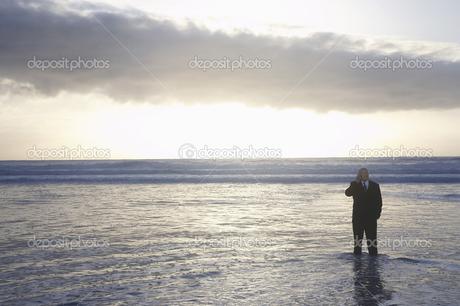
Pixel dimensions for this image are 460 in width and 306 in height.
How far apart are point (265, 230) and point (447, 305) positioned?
22.6 feet

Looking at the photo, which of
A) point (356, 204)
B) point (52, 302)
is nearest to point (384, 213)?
point (356, 204)

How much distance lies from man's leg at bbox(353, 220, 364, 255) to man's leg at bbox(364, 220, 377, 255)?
0.13 meters

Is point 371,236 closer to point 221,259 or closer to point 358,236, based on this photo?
point 358,236

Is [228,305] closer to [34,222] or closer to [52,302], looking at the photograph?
[52,302]

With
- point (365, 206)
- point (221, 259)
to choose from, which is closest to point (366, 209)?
point (365, 206)

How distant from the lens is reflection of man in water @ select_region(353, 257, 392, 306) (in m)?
6.41

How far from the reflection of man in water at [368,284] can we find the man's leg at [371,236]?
433 millimetres

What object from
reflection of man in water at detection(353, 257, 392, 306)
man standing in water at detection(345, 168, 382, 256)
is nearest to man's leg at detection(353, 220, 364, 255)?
man standing in water at detection(345, 168, 382, 256)

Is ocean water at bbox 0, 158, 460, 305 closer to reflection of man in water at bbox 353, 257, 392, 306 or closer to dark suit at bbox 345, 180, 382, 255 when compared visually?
reflection of man in water at bbox 353, 257, 392, 306

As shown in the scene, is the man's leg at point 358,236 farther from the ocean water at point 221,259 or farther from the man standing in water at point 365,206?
the ocean water at point 221,259

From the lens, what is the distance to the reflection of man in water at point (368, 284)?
6406 millimetres

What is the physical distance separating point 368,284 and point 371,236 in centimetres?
258

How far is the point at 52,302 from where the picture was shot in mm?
6293

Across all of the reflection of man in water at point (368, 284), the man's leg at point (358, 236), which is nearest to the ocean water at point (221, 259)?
the reflection of man in water at point (368, 284)
